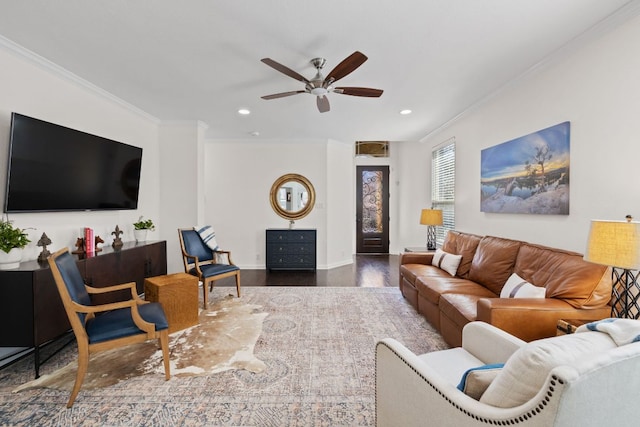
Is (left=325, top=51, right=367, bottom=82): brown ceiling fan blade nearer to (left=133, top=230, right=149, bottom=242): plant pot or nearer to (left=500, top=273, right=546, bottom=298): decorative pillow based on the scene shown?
(left=500, top=273, right=546, bottom=298): decorative pillow

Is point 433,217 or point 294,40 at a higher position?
point 294,40

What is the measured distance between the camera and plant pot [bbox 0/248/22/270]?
2248 millimetres

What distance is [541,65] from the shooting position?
2855 mm

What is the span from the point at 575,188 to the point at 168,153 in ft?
17.2

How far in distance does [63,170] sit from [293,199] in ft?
12.4

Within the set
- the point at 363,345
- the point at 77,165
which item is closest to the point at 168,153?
the point at 77,165

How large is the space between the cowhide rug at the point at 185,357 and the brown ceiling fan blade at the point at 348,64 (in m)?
2.51

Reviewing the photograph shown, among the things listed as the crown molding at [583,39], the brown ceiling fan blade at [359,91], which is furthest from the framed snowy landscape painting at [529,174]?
the brown ceiling fan blade at [359,91]

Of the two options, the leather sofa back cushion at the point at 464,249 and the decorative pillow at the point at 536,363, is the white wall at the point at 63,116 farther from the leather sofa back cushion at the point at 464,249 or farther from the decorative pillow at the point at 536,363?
the leather sofa back cushion at the point at 464,249

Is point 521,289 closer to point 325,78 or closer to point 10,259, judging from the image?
point 325,78

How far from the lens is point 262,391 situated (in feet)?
6.93

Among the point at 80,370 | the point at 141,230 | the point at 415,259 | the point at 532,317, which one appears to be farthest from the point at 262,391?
the point at 141,230

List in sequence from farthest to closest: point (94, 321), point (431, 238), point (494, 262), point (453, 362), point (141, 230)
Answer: point (431, 238)
point (141, 230)
point (494, 262)
point (94, 321)
point (453, 362)

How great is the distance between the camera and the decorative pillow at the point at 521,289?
235 cm
